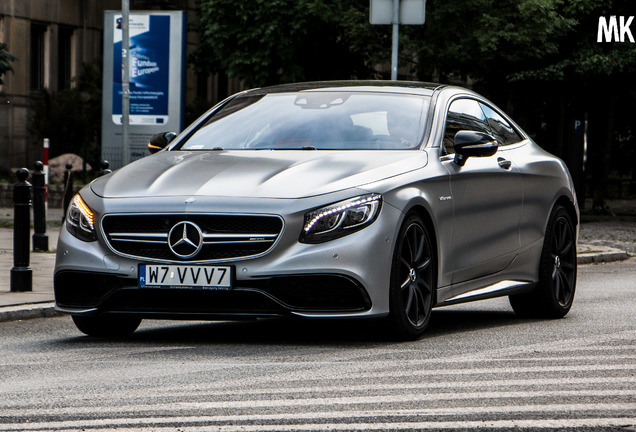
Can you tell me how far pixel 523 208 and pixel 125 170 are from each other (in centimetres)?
283

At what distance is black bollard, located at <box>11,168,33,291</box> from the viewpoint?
10797 mm

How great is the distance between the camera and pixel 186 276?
24.1 ft

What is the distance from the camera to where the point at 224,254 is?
24.0 feet

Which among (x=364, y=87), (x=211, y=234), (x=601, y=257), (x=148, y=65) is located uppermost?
(x=148, y=65)

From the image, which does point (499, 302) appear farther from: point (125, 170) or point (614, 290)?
point (125, 170)

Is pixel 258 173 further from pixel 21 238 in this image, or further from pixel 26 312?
pixel 21 238

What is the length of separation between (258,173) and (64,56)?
3319cm

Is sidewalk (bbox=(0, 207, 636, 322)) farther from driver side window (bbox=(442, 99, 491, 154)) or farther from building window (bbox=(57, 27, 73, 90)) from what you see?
building window (bbox=(57, 27, 73, 90))

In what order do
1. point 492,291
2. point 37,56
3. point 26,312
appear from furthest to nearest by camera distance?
point 37,56, point 26,312, point 492,291

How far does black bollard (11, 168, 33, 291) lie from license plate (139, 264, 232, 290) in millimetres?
3622

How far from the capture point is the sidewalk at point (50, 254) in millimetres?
9867

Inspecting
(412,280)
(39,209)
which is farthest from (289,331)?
(39,209)

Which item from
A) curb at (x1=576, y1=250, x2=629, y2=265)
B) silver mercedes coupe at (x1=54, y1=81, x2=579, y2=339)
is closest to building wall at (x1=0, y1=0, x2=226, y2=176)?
curb at (x1=576, y1=250, x2=629, y2=265)

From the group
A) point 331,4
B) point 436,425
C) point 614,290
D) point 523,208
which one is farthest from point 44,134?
point 436,425
